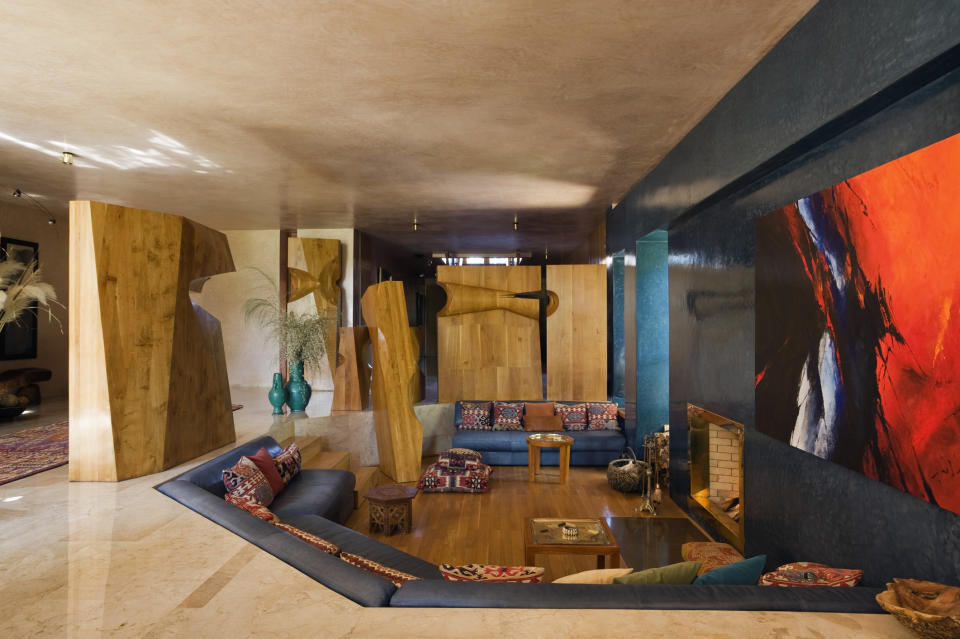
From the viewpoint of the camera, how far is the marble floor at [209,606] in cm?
193

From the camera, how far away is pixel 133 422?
3854 millimetres

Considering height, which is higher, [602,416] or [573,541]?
[602,416]

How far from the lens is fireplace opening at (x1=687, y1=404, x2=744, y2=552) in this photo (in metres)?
4.30

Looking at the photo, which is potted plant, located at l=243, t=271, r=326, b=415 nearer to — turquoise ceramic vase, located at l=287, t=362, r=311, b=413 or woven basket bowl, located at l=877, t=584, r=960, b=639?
turquoise ceramic vase, located at l=287, t=362, r=311, b=413

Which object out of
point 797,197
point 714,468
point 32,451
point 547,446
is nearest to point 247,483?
point 32,451

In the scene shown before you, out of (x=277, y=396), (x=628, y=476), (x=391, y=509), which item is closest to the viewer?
(x=391, y=509)

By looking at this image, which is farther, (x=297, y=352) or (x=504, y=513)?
(x=297, y=352)

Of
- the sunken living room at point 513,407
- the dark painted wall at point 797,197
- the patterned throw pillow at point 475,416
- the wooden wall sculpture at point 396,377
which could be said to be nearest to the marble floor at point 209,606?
the sunken living room at point 513,407

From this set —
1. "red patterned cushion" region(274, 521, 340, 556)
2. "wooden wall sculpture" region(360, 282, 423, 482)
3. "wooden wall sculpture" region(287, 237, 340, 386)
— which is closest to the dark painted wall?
"red patterned cushion" region(274, 521, 340, 556)

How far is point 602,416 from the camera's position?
7254mm

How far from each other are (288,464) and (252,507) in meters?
1.16

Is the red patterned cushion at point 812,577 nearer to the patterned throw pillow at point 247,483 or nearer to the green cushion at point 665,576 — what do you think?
the green cushion at point 665,576

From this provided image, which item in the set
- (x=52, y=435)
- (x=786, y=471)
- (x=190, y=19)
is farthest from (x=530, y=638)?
(x=52, y=435)

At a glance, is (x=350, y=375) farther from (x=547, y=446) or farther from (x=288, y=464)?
(x=288, y=464)
